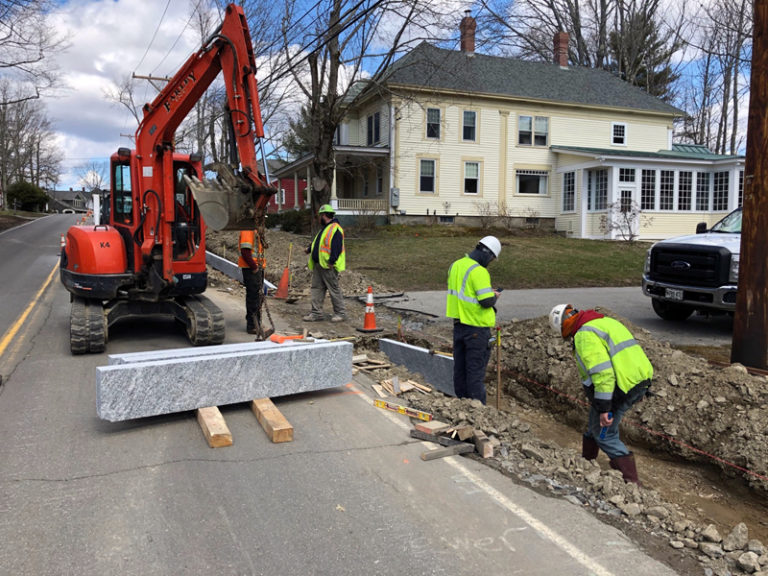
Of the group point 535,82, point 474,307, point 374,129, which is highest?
point 535,82

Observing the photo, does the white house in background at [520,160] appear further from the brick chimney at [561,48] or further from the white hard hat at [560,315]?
the white hard hat at [560,315]

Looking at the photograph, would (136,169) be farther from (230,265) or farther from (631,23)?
(631,23)

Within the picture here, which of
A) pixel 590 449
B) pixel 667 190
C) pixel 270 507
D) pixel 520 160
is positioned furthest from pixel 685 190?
pixel 270 507

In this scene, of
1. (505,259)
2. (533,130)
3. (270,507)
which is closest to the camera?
(270,507)

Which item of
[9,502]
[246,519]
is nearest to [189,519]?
[246,519]

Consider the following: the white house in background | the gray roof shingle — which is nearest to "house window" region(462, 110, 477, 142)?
the white house in background

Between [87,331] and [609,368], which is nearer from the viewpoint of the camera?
[609,368]

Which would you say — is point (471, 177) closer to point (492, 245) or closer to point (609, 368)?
point (492, 245)

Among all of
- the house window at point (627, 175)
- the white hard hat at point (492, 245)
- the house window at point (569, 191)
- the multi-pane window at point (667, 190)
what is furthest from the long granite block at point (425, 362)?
the multi-pane window at point (667, 190)

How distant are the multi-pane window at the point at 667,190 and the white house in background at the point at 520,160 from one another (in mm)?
54

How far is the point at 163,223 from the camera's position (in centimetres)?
864

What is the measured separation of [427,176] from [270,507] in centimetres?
2859

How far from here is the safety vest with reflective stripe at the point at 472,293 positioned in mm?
6406

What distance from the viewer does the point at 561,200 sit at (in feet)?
109
